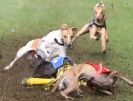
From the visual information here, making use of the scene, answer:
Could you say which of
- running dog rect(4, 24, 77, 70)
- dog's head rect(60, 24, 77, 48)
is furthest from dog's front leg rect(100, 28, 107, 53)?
dog's head rect(60, 24, 77, 48)

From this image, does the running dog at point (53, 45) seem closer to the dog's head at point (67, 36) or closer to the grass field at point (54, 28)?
the dog's head at point (67, 36)

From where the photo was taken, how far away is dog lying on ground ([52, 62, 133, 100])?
710cm

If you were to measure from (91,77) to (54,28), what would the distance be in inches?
169

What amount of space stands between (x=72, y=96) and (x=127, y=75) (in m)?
1.47

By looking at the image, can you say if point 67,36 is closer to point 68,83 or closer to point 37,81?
point 37,81

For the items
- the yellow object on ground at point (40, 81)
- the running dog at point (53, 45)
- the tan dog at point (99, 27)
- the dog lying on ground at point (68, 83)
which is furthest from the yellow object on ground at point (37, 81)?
the tan dog at point (99, 27)

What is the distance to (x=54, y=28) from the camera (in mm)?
11289

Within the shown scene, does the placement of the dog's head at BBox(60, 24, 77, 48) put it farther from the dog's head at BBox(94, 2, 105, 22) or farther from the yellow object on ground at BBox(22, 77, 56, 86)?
the dog's head at BBox(94, 2, 105, 22)

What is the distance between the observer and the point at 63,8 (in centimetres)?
1295

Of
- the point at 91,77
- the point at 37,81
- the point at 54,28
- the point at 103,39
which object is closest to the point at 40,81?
the point at 37,81

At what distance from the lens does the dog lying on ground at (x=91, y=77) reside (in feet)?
23.3

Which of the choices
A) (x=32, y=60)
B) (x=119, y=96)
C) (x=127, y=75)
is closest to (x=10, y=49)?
(x=32, y=60)

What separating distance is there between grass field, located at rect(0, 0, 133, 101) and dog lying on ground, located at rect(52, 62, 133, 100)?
147 millimetres

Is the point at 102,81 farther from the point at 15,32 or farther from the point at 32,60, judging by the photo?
the point at 15,32
